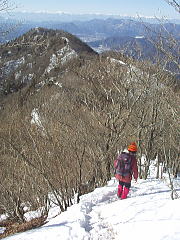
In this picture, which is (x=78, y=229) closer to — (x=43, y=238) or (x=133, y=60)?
(x=43, y=238)

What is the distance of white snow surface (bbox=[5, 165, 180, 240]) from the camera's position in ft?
17.2

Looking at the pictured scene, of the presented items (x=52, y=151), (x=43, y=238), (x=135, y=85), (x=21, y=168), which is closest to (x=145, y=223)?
(x=43, y=238)

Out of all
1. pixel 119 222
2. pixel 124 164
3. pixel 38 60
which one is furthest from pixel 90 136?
pixel 38 60

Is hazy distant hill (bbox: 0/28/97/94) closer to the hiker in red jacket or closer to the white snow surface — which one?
the hiker in red jacket

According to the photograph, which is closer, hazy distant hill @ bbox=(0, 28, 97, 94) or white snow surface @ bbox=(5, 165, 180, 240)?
white snow surface @ bbox=(5, 165, 180, 240)

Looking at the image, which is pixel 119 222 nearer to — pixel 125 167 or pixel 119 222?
pixel 119 222

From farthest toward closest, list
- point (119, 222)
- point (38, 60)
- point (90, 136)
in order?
point (38, 60) < point (90, 136) < point (119, 222)

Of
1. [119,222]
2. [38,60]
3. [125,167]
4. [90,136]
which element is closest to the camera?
[119,222]

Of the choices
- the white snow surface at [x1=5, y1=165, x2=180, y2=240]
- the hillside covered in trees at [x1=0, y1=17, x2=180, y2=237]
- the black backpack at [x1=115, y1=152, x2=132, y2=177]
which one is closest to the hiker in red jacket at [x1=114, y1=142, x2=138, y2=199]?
the black backpack at [x1=115, y1=152, x2=132, y2=177]

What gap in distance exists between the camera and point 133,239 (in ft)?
17.0

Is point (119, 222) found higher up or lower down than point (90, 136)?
lower down

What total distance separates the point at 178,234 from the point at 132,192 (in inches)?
156

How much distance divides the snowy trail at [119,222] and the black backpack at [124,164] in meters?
0.84

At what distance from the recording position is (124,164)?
8016mm
